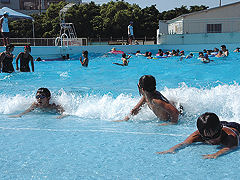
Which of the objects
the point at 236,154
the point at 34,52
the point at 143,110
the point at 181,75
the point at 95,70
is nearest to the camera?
the point at 236,154

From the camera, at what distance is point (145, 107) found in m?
5.24

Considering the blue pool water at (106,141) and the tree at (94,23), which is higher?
the tree at (94,23)

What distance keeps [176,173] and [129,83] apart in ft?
24.8

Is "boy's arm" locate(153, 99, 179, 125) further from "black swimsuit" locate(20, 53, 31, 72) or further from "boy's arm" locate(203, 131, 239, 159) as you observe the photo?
"black swimsuit" locate(20, 53, 31, 72)

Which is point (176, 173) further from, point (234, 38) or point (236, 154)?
point (234, 38)

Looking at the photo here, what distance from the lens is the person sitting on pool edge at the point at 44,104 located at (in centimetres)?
570

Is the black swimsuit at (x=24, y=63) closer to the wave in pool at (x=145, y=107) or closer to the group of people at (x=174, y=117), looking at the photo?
the wave in pool at (x=145, y=107)

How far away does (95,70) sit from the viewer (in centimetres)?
1433

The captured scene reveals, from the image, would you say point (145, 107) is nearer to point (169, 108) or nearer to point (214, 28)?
point (169, 108)

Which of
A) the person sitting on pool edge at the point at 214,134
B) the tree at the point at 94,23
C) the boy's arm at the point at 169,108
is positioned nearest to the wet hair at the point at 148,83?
the boy's arm at the point at 169,108

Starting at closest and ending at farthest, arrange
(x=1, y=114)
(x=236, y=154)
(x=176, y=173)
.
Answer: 1. (x=176, y=173)
2. (x=236, y=154)
3. (x=1, y=114)

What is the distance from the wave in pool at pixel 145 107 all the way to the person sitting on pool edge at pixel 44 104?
26 centimetres

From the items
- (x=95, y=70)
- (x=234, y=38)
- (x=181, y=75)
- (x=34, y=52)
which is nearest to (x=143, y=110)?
(x=181, y=75)

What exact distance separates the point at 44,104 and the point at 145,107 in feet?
6.87
